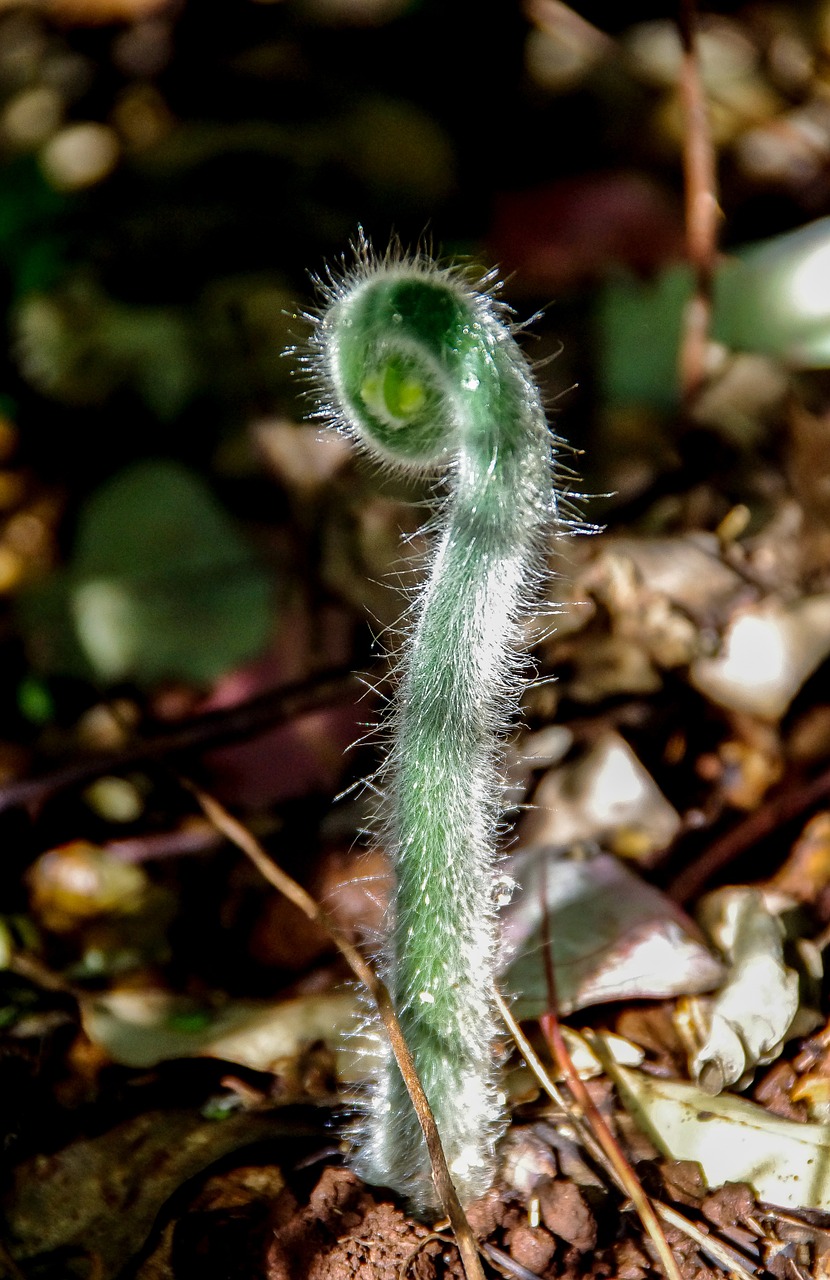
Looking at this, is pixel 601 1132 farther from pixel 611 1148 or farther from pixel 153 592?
pixel 153 592

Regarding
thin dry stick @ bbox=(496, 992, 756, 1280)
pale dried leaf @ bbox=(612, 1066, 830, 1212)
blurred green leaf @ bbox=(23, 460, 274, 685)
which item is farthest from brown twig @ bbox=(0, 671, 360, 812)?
pale dried leaf @ bbox=(612, 1066, 830, 1212)

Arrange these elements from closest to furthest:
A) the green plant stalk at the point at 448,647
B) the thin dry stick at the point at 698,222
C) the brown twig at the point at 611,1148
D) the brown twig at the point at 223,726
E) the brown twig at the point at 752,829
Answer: the green plant stalk at the point at 448,647 < the brown twig at the point at 611,1148 < the brown twig at the point at 752,829 < the brown twig at the point at 223,726 < the thin dry stick at the point at 698,222

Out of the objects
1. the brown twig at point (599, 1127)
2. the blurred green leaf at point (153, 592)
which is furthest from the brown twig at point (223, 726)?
the brown twig at point (599, 1127)

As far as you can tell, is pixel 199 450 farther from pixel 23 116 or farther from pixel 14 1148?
pixel 14 1148

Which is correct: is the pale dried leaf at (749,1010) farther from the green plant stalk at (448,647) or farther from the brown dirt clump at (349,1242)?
the brown dirt clump at (349,1242)

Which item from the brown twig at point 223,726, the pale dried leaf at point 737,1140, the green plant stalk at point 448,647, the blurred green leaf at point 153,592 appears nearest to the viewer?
the green plant stalk at point 448,647

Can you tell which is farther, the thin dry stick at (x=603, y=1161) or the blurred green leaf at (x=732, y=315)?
the blurred green leaf at (x=732, y=315)

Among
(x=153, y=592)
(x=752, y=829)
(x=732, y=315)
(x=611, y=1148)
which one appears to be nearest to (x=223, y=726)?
(x=153, y=592)
